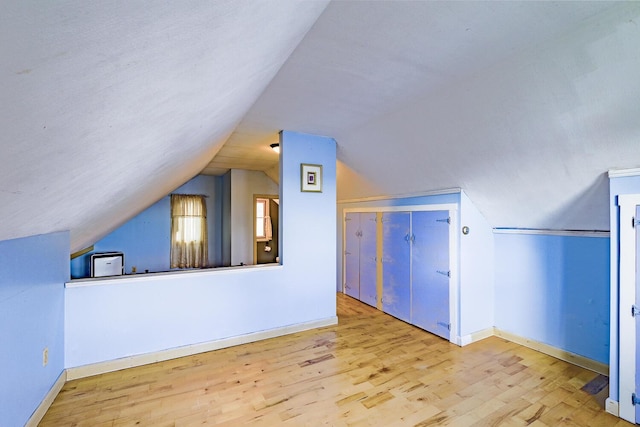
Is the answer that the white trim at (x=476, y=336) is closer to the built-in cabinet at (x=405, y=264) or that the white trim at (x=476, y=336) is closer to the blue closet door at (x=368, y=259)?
the built-in cabinet at (x=405, y=264)

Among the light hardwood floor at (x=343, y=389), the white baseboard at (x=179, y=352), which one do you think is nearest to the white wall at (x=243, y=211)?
the white baseboard at (x=179, y=352)

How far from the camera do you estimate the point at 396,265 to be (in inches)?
149

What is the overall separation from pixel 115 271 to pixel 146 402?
11.2 ft

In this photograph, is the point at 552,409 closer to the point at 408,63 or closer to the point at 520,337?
the point at 520,337

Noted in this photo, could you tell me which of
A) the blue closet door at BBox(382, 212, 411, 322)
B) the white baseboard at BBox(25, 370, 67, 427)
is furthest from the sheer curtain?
the blue closet door at BBox(382, 212, 411, 322)

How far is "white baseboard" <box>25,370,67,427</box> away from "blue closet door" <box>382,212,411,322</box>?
11.2 ft

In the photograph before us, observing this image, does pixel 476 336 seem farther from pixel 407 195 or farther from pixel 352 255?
pixel 352 255

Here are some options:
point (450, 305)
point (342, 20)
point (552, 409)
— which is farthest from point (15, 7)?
point (450, 305)

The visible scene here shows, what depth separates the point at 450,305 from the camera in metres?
3.07

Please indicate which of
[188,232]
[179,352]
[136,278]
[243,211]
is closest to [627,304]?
[179,352]

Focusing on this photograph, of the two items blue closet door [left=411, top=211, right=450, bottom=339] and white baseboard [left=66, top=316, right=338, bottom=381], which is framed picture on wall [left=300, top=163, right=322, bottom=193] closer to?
blue closet door [left=411, top=211, right=450, bottom=339]

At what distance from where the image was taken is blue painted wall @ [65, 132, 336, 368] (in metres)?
2.44

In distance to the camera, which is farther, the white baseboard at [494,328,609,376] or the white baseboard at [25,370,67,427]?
the white baseboard at [494,328,609,376]

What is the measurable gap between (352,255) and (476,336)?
6.83ft
